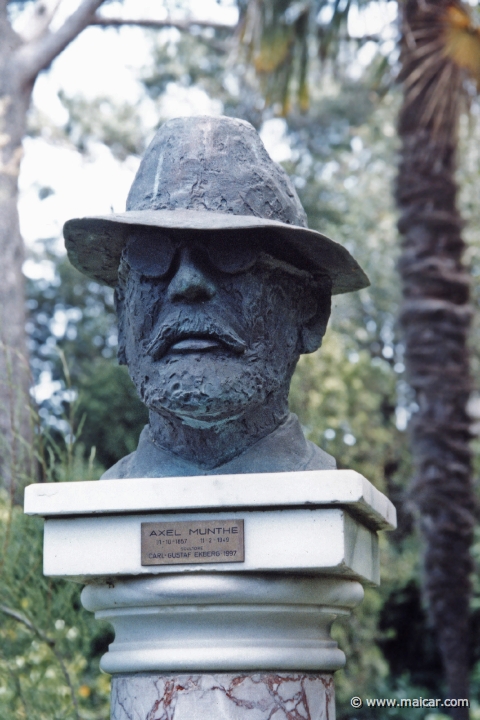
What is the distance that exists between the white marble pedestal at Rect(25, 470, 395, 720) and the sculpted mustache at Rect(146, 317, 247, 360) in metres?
0.40

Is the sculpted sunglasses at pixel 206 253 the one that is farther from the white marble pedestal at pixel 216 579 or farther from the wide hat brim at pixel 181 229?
the white marble pedestal at pixel 216 579

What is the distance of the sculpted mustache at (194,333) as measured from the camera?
107 inches

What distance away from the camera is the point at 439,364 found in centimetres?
605

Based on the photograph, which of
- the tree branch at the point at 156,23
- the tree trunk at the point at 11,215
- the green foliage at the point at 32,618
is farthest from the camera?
the tree branch at the point at 156,23

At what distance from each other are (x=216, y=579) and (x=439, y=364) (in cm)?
378

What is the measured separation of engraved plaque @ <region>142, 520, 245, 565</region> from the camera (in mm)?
2525

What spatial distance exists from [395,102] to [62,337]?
16.1 feet

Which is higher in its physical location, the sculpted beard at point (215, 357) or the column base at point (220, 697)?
the sculpted beard at point (215, 357)

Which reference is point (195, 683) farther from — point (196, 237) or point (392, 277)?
point (392, 277)

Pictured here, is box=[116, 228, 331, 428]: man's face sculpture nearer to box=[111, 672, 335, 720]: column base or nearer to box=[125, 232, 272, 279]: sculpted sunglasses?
box=[125, 232, 272, 279]: sculpted sunglasses

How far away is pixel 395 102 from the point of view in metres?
11.2

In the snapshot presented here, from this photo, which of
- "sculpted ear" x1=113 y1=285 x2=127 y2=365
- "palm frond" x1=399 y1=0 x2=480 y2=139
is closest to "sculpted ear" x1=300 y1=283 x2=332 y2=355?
"sculpted ear" x1=113 y1=285 x2=127 y2=365

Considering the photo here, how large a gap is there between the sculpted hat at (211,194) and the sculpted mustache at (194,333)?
26 cm

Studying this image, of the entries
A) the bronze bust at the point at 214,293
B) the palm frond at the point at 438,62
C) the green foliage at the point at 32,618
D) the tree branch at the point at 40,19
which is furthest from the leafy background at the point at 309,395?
the tree branch at the point at 40,19
